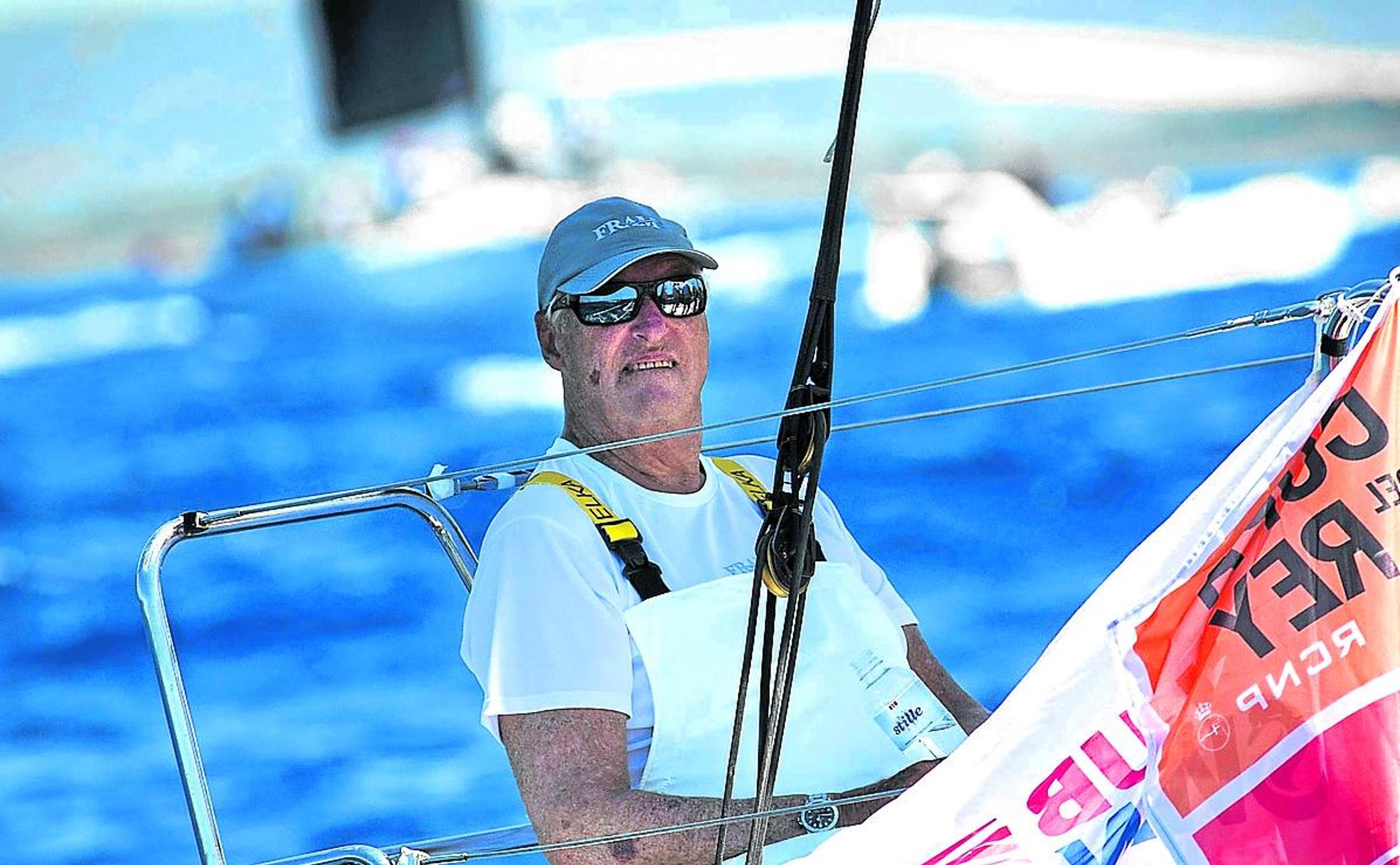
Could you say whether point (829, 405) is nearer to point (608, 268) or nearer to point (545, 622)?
point (545, 622)

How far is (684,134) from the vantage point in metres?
7.22

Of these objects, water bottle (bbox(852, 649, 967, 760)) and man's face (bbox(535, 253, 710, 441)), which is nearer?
water bottle (bbox(852, 649, 967, 760))

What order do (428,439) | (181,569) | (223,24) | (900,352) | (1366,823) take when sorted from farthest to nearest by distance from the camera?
(223,24) → (900,352) → (428,439) → (181,569) → (1366,823)

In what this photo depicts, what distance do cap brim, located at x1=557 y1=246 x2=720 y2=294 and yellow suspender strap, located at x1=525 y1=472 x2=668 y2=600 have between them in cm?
21

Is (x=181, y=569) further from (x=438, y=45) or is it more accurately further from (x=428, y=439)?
(x=438, y=45)

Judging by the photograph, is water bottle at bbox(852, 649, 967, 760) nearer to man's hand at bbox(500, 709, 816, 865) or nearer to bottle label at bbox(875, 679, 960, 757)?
bottle label at bbox(875, 679, 960, 757)

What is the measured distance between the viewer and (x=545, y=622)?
1.56 meters

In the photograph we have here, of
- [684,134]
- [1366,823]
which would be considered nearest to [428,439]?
[684,134]

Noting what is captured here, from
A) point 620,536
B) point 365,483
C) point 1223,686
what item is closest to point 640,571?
point 620,536

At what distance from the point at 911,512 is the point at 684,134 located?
2.83 meters

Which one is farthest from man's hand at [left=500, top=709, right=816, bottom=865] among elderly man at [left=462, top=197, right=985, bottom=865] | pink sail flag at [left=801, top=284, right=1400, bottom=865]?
pink sail flag at [left=801, top=284, right=1400, bottom=865]

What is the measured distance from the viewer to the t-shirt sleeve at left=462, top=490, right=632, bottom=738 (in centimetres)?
154

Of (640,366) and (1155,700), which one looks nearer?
(1155,700)

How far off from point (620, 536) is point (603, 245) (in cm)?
32
